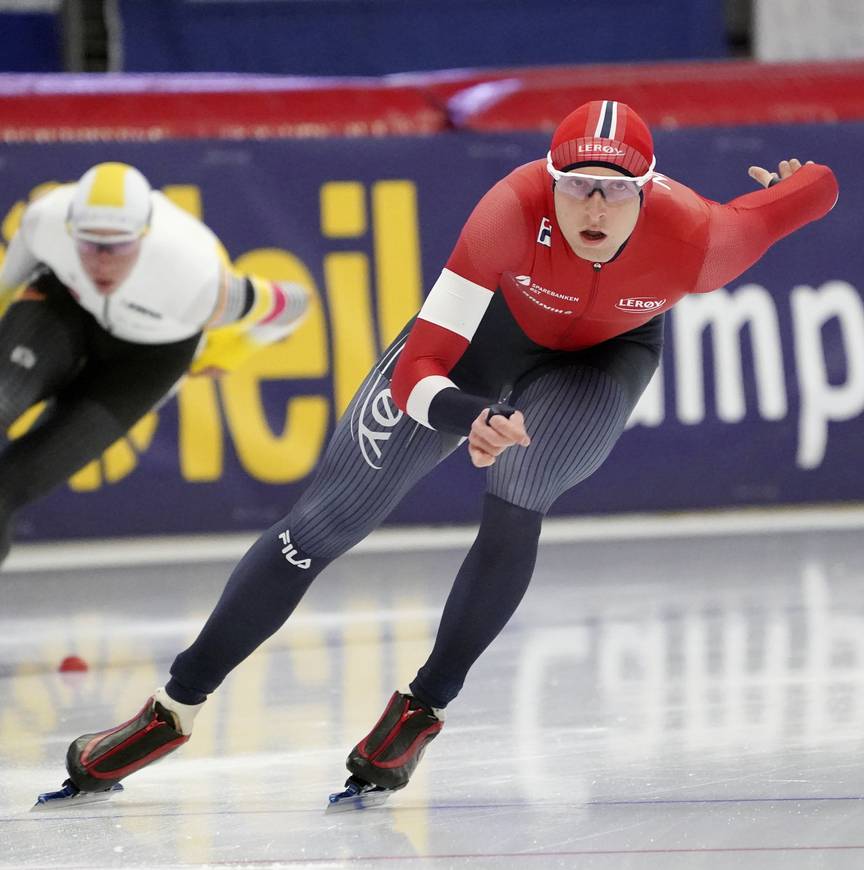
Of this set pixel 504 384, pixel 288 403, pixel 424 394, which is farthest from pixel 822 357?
pixel 424 394

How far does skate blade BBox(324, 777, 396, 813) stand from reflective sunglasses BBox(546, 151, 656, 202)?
1124mm

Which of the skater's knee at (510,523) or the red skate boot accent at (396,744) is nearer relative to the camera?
the skater's knee at (510,523)

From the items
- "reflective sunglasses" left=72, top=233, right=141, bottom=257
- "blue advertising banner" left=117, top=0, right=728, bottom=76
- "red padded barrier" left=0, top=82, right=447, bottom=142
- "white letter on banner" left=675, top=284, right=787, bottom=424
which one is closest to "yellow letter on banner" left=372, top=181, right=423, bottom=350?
"red padded barrier" left=0, top=82, right=447, bottom=142

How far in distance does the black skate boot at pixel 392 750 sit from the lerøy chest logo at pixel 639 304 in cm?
81

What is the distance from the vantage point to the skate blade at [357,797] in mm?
2926

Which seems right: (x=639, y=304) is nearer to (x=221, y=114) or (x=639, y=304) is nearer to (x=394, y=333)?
(x=394, y=333)

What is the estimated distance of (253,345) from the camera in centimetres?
484

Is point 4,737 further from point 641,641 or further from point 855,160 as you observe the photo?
point 855,160

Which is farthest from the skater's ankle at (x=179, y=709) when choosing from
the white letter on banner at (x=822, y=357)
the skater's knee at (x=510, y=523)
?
the white letter on banner at (x=822, y=357)

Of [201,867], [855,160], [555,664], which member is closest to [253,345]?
[555,664]

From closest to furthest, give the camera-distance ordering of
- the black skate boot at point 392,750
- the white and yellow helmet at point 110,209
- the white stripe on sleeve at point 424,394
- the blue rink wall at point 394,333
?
the white stripe on sleeve at point 424,394, the black skate boot at point 392,750, the white and yellow helmet at point 110,209, the blue rink wall at point 394,333

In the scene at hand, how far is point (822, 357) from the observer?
22.8 ft

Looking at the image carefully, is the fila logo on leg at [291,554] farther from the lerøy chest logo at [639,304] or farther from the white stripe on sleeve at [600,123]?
the white stripe on sleeve at [600,123]

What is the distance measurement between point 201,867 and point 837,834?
1043 millimetres
